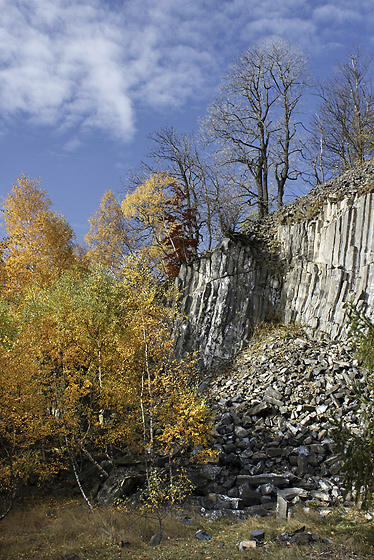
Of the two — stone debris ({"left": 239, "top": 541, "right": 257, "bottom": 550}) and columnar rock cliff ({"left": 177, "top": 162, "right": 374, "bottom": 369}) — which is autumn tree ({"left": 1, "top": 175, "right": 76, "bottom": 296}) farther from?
stone debris ({"left": 239, "top": 541, "right": 257, "bottom": 550})

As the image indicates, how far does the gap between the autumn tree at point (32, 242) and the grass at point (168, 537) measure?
13.2 m

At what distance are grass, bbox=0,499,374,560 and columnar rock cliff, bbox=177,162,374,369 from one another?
897 centimetres

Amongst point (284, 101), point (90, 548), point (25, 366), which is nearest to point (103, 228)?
point (284, 101)

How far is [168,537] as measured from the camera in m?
9.30

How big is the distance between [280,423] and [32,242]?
1679cm

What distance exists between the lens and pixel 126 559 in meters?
8.29

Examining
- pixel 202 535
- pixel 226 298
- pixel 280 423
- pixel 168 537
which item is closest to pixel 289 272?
pixel 226 298

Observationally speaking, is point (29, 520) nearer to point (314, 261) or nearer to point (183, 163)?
point (314, 261)

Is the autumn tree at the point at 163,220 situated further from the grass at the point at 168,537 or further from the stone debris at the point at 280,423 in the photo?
the grass at the point at 168,537

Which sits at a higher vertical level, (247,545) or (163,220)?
(163,220)

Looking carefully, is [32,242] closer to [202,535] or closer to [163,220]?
[163,220]

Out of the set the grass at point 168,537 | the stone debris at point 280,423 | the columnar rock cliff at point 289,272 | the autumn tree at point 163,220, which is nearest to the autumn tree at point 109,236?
the autumn tree at point 163,220

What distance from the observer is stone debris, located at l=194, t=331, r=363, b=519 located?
1105 centimetres

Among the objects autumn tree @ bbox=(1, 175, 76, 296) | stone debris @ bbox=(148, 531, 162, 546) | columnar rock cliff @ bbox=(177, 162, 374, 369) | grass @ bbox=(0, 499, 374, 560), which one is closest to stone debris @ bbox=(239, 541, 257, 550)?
grass @ bbox=(0, 499, 374, 560)
